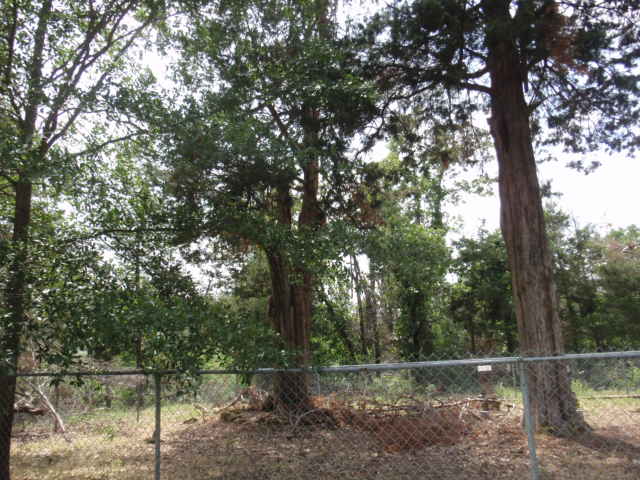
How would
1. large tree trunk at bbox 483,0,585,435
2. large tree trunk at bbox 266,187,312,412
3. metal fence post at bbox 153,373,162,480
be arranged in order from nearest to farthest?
metal fence post at bbox 153,373,162,480, large tree trunk at bbox 483,0,585,435, large tree trunk at bbox 266,187,312,412

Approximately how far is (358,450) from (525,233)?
4138mm

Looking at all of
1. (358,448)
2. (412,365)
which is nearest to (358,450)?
(358,448)

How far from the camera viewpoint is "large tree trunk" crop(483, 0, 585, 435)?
736 cm

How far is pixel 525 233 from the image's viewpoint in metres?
8.14

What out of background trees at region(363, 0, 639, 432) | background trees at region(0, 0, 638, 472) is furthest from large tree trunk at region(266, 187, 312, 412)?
background trees at region(363, 0, 639, 432)

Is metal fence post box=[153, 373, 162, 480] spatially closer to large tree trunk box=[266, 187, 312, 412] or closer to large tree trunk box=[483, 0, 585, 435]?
large tree trunk box=[483, 0, 585, 435]

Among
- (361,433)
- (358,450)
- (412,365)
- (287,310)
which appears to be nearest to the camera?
(412,365)

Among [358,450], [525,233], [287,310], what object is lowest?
[358,450]

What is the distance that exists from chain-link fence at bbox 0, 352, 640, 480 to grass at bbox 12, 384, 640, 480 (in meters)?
0.02

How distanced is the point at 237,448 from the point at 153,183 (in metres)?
4.05

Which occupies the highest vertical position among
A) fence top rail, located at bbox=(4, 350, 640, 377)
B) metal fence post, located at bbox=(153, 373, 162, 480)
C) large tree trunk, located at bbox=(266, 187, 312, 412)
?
large tree trunk, located at bbox=(266, 187, 312, 412)

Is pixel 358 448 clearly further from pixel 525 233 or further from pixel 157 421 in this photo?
pixel 525 233

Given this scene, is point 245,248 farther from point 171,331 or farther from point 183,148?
point 171,331

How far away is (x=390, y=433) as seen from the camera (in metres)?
7.04
